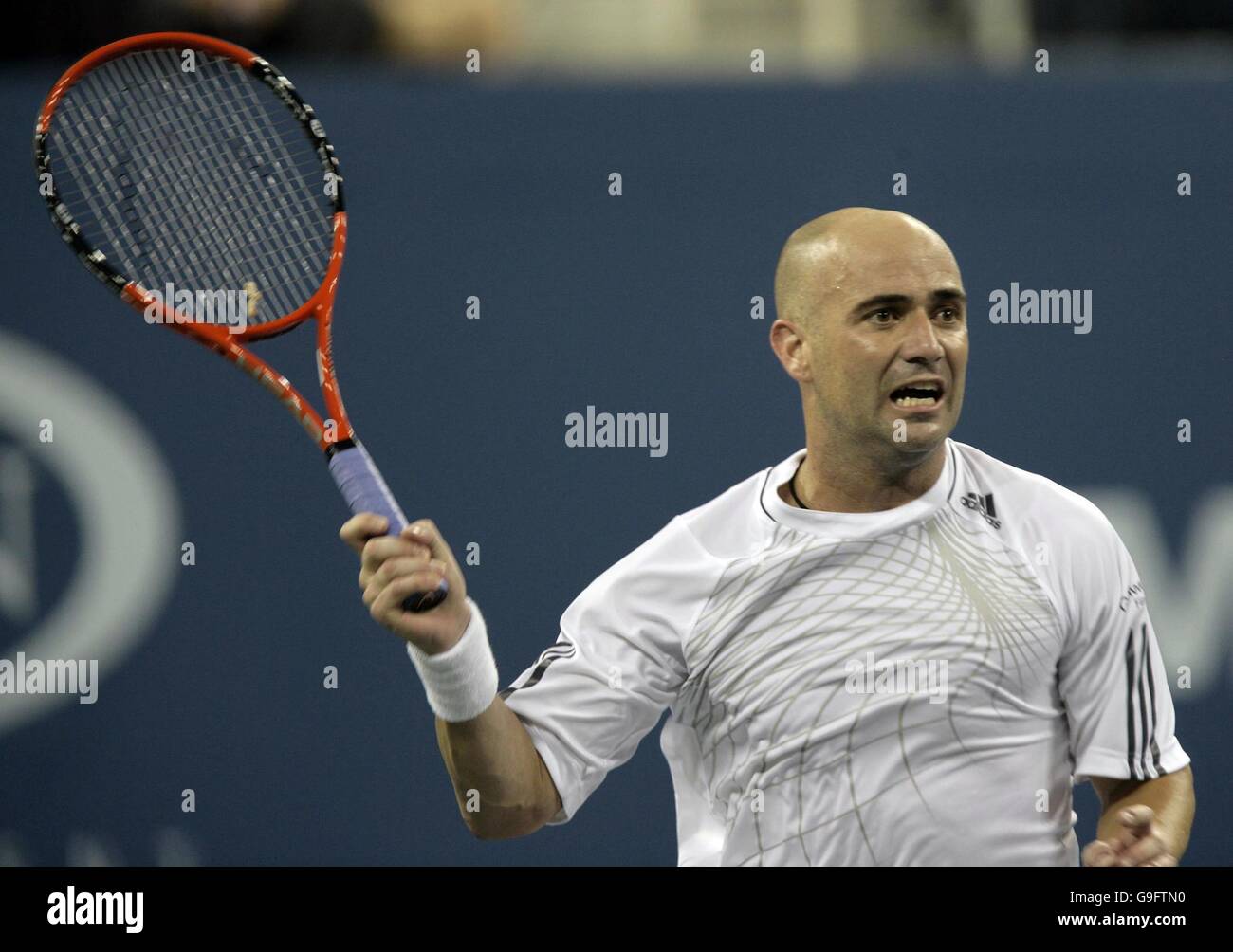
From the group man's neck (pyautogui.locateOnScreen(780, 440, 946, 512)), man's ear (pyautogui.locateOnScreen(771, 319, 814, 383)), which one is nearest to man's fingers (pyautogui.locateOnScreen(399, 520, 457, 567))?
man's neck (pyautogui.locateOnScreen(780, 440, 946, 512))

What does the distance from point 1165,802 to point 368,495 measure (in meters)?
1.40

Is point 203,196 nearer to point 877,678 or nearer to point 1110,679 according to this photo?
point 877,678

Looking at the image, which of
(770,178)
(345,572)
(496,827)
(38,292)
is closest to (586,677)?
(496,827)

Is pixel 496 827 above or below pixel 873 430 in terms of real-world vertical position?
below

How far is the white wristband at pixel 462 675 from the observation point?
264 centimetres

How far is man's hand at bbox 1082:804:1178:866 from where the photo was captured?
2619 millimetres

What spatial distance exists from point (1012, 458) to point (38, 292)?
2429 mm

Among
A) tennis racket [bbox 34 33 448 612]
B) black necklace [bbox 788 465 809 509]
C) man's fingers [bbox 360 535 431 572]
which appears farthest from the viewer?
black necklace [bbox 788 465 809 509]

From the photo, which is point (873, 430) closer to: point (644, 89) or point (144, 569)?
point (644, 89)

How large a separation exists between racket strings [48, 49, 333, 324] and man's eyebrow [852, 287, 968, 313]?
39.3 inches

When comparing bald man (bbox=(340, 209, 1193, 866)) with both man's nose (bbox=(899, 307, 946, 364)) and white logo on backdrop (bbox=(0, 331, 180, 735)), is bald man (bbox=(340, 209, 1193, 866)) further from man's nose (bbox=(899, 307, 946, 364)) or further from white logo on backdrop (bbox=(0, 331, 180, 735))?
white logo on backdrop (bbox=(0, 331, 180, 735))

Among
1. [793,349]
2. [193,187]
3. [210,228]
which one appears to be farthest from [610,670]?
[193,187]

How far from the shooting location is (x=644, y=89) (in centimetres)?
427

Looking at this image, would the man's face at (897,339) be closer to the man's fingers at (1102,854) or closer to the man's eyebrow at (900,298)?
the man's eyebrow at (900,298)
